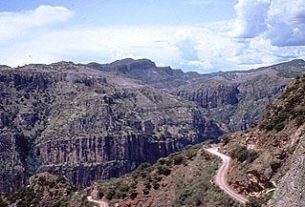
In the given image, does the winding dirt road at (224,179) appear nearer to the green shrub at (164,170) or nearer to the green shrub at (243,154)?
the green shrub at (243,154)

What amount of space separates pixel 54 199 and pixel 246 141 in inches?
1923

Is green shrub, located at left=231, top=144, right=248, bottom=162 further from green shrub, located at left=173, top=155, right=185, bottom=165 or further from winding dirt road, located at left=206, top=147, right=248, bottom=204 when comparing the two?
Answer: green shrub, located at left=173, top=155, right=185, bottom=165

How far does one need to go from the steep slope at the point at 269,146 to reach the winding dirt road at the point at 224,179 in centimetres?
84

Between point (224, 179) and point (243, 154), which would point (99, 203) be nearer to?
point (224, 179)

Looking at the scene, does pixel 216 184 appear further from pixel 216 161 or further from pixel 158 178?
pixel 158 178

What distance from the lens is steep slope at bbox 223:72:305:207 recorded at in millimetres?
63375

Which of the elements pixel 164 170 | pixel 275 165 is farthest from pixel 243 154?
pixel 164 170

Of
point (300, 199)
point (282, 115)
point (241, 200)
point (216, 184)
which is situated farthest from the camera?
point (282, 115)

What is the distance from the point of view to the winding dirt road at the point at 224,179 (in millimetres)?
64463

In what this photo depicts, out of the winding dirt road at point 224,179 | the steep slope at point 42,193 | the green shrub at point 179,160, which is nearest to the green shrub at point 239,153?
the winding dirt road at point 224,179

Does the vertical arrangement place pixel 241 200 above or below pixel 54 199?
above

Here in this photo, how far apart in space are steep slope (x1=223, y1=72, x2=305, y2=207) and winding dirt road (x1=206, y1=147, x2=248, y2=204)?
33.1 inches

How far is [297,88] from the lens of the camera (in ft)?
269

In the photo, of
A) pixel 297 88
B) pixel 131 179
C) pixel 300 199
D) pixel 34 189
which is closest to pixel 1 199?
pixel 34 189
